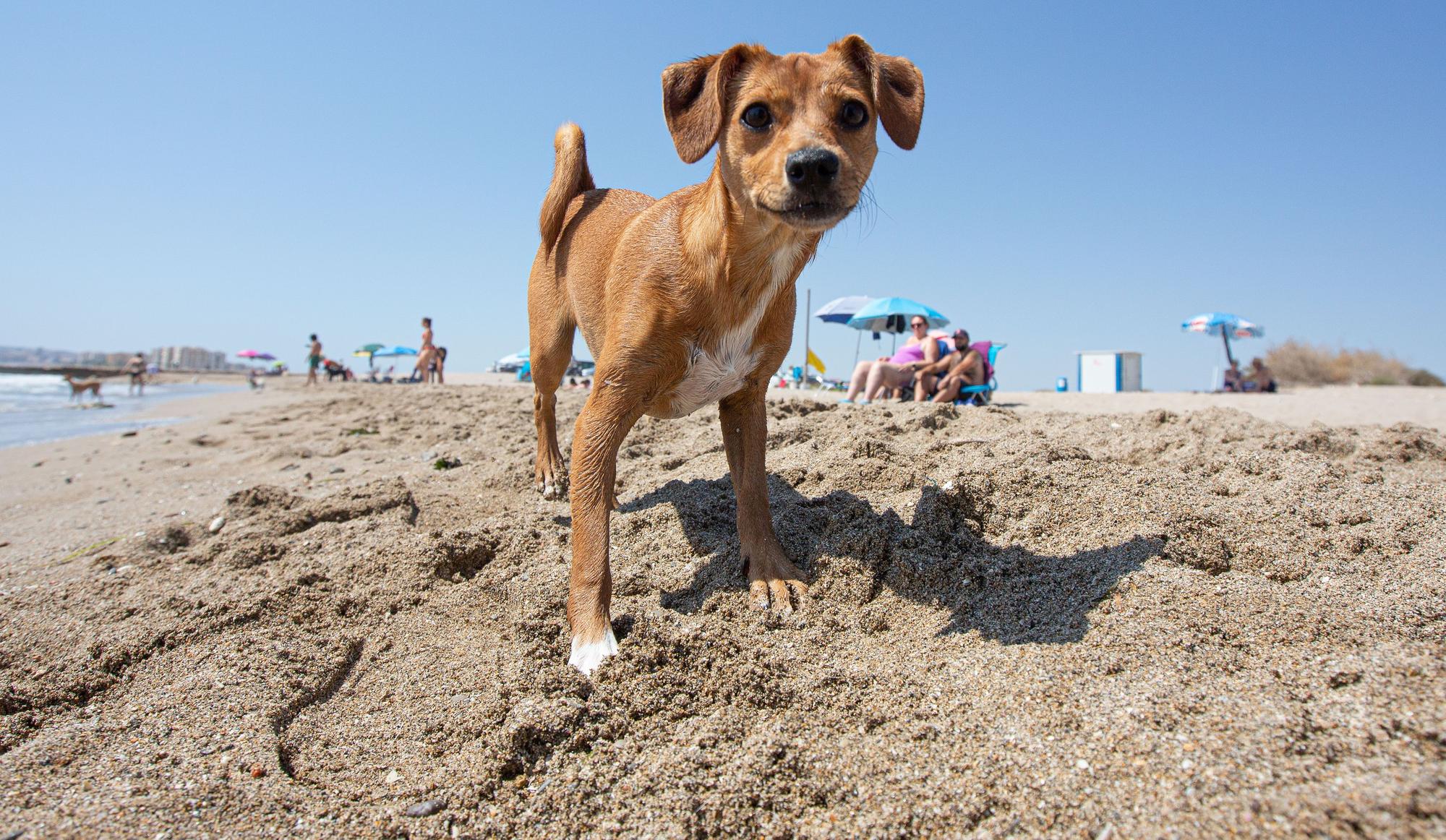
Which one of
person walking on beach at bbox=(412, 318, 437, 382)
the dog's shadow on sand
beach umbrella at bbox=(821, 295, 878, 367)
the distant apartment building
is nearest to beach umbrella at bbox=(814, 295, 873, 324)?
beach umbrella at bbox=(821, 295, 878, 367)

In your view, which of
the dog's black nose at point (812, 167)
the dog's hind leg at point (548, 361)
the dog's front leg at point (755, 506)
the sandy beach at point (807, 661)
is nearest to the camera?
the sandy beach at point (807, 661)

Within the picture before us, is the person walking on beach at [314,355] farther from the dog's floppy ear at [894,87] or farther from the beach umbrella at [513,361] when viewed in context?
the dog's floppy ear at [894,87]

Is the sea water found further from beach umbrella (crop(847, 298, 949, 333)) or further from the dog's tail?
beach umbrella (crop(847, 298, 949, 333))

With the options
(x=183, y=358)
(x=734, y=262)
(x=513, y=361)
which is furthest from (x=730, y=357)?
(x=183, y=358)

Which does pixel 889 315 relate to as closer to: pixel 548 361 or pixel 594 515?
pixel 548 361

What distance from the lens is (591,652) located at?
94.0 inches

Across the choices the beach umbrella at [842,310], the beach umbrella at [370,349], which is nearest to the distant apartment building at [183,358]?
the beach umbrella at [370,349]

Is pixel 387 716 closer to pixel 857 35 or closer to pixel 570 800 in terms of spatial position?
pixel 570 800

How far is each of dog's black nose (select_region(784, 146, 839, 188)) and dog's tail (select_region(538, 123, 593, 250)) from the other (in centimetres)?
236

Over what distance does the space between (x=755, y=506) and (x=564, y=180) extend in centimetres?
259

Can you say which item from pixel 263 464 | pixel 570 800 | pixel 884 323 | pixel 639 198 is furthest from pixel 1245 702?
pixel 884 323

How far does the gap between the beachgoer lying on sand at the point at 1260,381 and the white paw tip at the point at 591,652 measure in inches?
886

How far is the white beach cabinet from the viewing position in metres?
21.3

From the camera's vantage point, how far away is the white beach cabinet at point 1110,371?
21.3m
